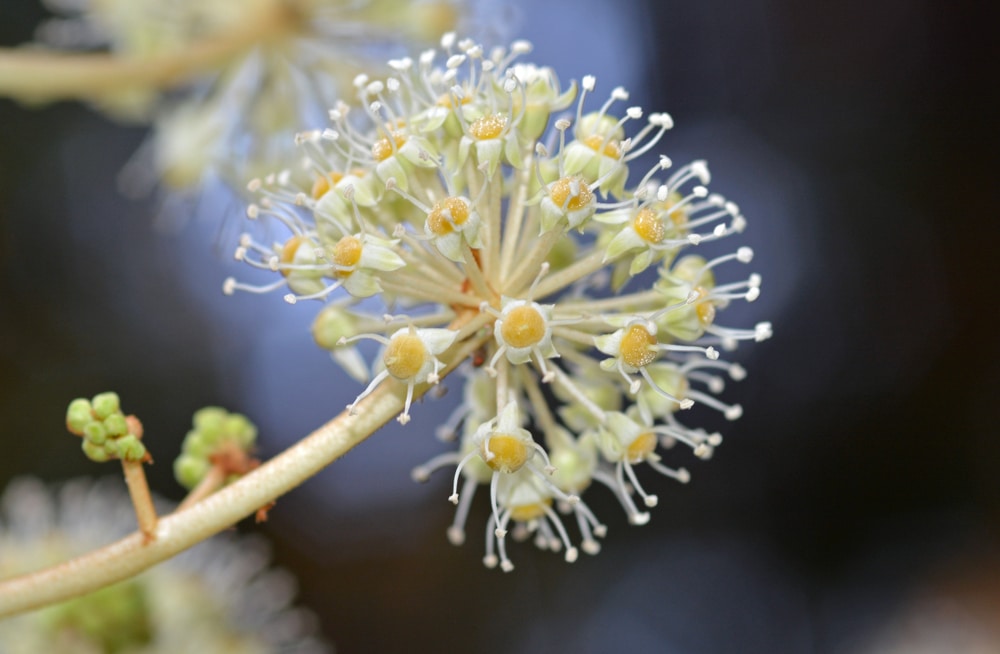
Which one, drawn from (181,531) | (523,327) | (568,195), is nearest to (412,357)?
(523,327)

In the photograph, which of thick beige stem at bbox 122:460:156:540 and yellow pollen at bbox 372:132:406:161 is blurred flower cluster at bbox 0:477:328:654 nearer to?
thick beige stem at bbox 122:460:156:540

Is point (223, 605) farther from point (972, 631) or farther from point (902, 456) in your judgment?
point (902, 456)

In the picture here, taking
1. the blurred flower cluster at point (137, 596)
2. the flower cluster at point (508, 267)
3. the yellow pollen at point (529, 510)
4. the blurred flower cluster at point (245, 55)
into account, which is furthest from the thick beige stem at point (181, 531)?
the blurred flower cluster at point (245, 55)

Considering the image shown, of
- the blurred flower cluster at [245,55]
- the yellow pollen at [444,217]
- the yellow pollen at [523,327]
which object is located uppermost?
the blurred flower cluster at [245,55]

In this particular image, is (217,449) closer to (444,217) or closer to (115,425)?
(115,425)

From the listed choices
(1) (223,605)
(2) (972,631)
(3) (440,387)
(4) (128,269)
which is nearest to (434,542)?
(4) (128,269)

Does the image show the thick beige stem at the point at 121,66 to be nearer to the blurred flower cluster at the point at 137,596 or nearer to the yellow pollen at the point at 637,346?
the blurred flower cluster at the point at 137,596

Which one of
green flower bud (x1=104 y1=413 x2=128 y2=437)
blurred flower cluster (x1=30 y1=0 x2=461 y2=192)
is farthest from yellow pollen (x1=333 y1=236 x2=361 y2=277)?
blurred flower cluster (x1=30 y1=0 x2=461 y2=192)
